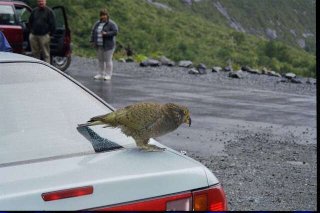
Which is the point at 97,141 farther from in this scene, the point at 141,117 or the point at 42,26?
the point at 42,26

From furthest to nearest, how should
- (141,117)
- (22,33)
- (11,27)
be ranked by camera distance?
(22,33) < (11,27) < (141,117)

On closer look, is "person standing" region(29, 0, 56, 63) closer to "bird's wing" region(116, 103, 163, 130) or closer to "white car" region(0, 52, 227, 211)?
"white car" region(0, 52, 227, 211)

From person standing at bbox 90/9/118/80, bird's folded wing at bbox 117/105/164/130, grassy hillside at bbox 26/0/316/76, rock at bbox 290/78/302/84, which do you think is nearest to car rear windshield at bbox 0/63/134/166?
bird's folded wing at bbox 117/105/164/130

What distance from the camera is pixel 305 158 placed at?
8.80m

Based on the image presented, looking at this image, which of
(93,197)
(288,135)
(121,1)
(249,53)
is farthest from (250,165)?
(121,1)

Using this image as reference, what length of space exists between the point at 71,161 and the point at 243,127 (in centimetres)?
855

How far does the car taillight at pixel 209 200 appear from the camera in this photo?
272 centimetres

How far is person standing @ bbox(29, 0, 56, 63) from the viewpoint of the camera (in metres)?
15.9

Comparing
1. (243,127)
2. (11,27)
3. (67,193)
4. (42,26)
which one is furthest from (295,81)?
(67,193)

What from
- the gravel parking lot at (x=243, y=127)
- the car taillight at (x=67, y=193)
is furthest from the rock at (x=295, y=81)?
the car taillight at (x=67, y=193)

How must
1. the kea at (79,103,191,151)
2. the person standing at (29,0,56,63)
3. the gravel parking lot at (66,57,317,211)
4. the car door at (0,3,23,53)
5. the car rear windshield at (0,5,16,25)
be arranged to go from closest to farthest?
the kea at (79,103,191,151) → the gravel parking lot at (66,57,317,211) → the car door at (0,3,23,53) → the person standing at (29,0,56,63) → the car rear windshield at (0,5,16,25)

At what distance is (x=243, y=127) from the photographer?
11.1 m

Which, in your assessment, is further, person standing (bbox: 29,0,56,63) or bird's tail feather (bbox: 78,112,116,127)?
person standing (bbox: 29,0,56,63)

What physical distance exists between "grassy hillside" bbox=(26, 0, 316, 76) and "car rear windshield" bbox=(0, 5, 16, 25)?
12486mm
